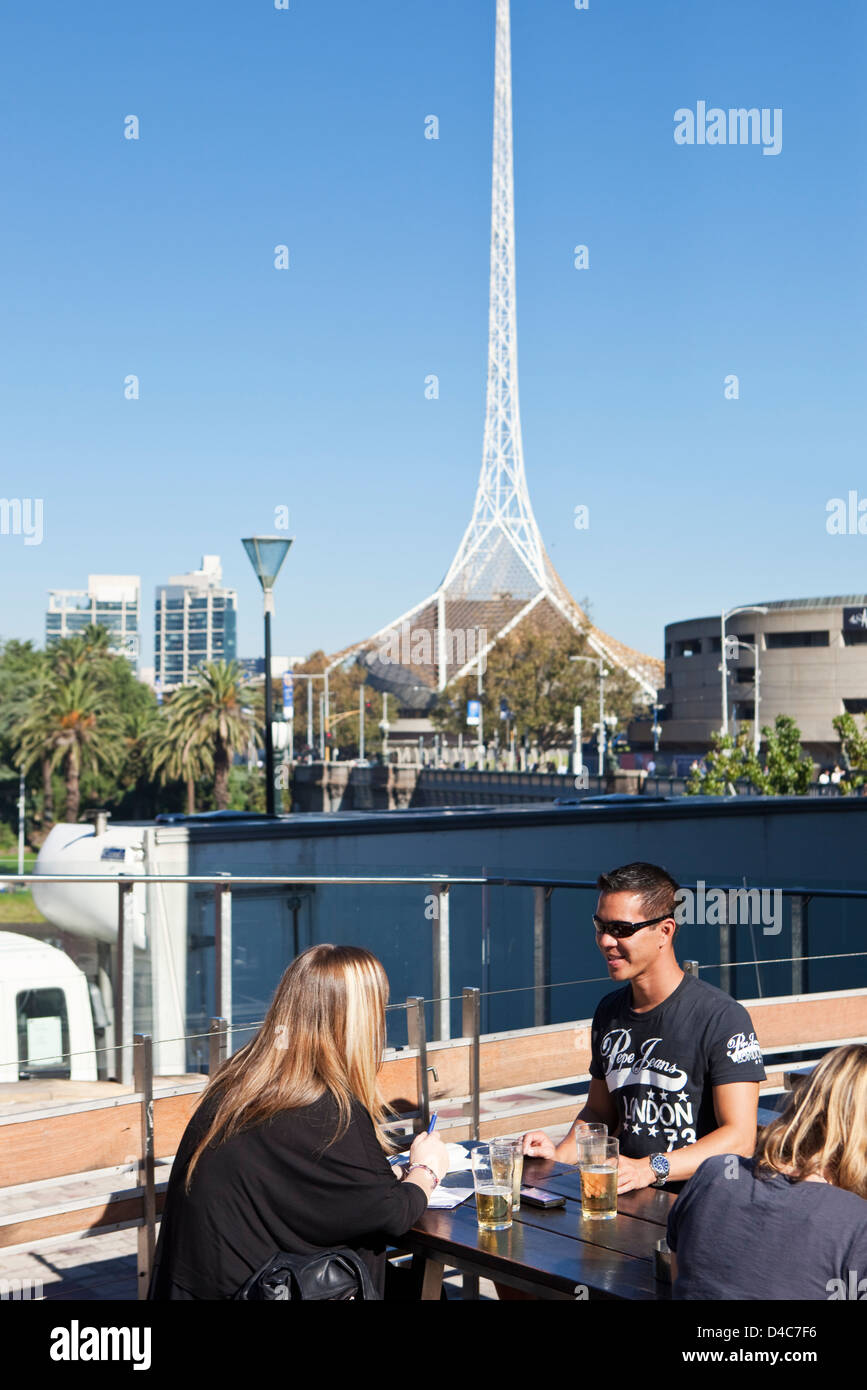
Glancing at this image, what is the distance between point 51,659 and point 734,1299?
81.3m

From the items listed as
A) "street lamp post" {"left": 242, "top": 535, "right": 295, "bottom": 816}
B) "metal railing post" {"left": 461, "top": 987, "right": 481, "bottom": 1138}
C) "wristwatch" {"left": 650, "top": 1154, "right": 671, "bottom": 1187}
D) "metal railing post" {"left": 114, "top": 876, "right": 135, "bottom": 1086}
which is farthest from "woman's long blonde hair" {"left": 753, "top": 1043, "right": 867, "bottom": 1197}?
"street lamp post" {"left": 242, "top": 535, "right": 295, "bottom": 816}

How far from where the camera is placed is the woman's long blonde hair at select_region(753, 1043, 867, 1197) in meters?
3.04

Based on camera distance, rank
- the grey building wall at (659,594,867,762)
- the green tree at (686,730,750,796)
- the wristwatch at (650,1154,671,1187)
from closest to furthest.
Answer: the wristwatch at (650,1154,671,1187), the green tree at (686,730,750,796), the grey building wall at (659,594,867,762)

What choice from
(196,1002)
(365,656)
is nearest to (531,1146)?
(196,1002)

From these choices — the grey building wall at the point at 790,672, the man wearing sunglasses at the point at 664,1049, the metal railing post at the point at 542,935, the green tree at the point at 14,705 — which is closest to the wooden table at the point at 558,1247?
the man wearing sunglasses at the point at 664,1049

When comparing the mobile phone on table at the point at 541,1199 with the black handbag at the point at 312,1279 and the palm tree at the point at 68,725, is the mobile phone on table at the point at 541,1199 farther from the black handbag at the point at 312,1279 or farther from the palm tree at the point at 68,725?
the palm tree at the point at 68,725

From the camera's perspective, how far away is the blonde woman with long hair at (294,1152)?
3.38 m

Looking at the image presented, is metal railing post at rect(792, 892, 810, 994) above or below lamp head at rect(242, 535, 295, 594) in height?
below

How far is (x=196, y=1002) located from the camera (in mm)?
9680

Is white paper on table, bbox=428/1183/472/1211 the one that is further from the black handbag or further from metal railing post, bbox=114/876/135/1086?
metal railing post, bbox=114/876/135/1086

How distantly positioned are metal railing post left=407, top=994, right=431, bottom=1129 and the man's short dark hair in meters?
1.08

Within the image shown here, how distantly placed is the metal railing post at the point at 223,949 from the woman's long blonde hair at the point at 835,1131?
588 centimetres

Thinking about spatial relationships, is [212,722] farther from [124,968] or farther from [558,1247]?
[558,1247]

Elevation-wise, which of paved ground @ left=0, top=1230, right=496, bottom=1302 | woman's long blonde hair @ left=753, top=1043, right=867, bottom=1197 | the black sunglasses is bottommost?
paved ground @ left=0, top=1230, right=496, bottom=1302
